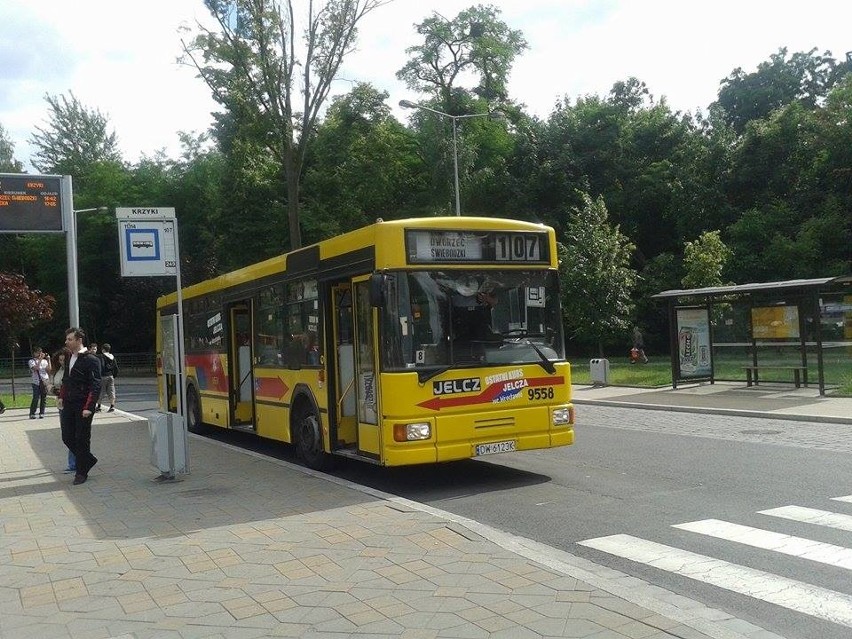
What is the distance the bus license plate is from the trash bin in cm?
1593

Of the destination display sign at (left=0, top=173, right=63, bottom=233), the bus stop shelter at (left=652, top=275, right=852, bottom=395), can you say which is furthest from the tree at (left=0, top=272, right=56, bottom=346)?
the bus stop shelter at (left=652, top=275, right=852, bottom=395)

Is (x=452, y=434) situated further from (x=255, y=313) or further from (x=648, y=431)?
(x=648, y=431)

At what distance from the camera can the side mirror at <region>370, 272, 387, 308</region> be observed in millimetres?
9305

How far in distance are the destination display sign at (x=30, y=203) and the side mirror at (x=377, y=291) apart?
43.5ft

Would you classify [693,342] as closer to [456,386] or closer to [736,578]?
[456,386]

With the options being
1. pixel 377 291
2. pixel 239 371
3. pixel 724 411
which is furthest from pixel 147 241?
pixel 724 411

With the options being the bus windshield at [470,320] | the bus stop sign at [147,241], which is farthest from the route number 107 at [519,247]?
the bus stop sign at [147,241]

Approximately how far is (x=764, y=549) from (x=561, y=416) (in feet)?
12.4

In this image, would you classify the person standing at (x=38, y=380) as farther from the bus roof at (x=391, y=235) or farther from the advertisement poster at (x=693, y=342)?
the advertisement poster at (x=693, y=342)

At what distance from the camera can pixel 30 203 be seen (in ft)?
64.7

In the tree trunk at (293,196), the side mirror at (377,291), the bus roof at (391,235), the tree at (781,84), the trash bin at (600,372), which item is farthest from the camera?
the tree at (781,84)

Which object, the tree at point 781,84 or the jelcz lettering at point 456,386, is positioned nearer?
the jelcz lettering at point 456,386

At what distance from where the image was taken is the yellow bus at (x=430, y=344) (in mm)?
9570

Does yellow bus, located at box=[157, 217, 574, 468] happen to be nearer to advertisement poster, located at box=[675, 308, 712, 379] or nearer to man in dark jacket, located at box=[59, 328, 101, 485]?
man in dark jacket, located at box=[59, 328, 101, 485]
